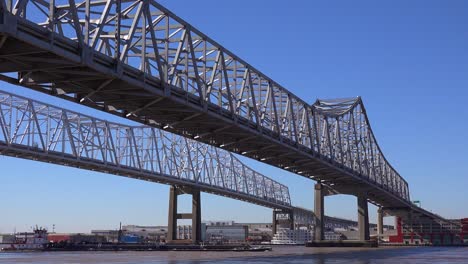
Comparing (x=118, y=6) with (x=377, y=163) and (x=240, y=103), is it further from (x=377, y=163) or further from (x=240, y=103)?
(x=377, y=163)

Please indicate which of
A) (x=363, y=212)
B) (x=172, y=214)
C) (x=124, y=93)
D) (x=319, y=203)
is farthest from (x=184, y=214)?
(x=124, y=93)

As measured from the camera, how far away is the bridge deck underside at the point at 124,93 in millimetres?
35125

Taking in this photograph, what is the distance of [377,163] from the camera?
150m

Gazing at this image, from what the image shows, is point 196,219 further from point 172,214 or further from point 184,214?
point 172,214

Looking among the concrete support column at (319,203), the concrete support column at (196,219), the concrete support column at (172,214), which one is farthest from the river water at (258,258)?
the concrete support column at (196,219)

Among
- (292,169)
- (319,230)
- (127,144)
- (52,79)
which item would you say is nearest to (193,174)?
(127,144)

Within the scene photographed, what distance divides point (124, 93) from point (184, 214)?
99.8 m

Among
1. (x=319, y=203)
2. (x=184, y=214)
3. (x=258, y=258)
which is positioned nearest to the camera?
(x=258, y=258)

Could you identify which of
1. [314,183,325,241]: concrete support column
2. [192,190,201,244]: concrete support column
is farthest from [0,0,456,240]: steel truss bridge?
[192,190,201,244]: concrete support column

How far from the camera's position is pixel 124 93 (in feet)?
151

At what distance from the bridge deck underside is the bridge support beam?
200ft

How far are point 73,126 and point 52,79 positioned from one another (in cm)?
6553

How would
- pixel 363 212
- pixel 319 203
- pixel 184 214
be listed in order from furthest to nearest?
1. pixel 184 214
2. pixel 363 212
3. pixel 319 203

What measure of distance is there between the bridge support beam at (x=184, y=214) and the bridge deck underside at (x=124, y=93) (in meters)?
60.9
